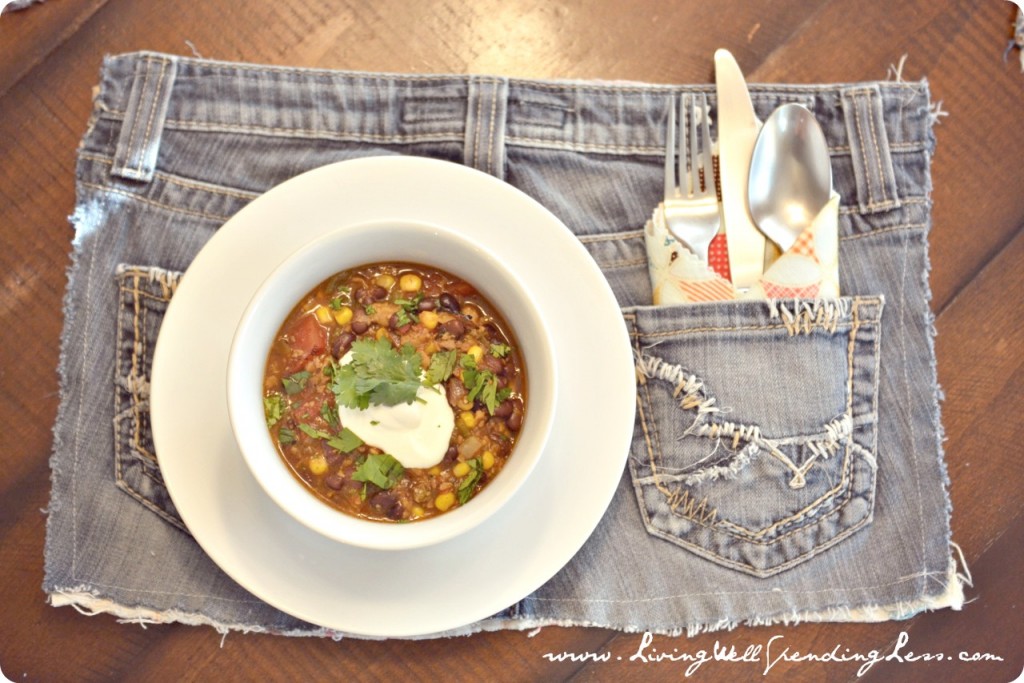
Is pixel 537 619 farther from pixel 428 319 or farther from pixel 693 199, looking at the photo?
pixel 693 199

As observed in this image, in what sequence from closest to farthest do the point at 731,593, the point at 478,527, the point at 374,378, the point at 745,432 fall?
the point at 374,378 → the point at 478,527 → the point at 745,432 → the point at 731,593

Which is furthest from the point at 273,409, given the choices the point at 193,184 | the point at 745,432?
the point at 745,432

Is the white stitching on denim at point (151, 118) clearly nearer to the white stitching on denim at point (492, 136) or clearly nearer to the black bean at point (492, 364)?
the white stitching on denim at point (492, 136)

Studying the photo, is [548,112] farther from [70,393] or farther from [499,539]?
[70,393]

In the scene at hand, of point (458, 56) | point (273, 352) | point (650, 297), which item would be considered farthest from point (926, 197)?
point (273, 352)

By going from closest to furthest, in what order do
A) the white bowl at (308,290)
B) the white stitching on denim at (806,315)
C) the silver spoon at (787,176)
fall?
1. the white bowl at (308,290)
2. the white stitching on denim at (806,315)
3. the silver spoon at (787,176)

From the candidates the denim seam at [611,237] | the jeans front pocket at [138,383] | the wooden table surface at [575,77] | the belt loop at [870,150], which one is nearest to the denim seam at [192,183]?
the wooden table surface at [575,77]
